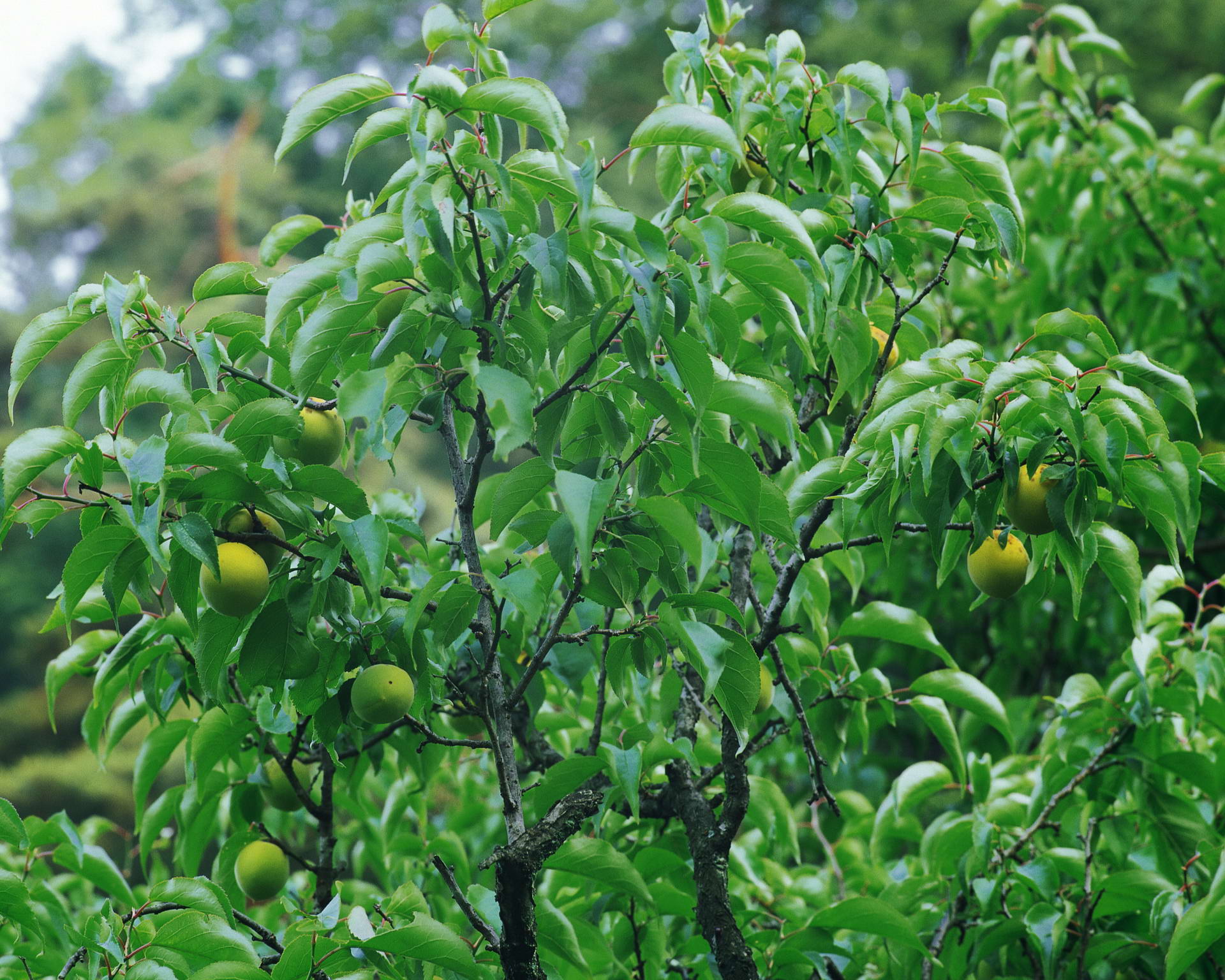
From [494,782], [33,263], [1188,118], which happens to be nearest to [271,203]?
[33,263]

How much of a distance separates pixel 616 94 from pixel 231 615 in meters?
8.24

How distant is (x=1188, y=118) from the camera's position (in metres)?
5.39

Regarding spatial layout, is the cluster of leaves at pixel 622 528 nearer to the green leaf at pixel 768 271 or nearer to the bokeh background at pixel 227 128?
the green leaf at pixel 768 271

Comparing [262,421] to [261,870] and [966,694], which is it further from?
[966,694]

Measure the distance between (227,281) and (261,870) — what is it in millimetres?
916

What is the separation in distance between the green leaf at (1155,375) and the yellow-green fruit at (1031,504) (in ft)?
0.40

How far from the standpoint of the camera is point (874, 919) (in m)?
1.36

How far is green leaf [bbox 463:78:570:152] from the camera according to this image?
96 cm

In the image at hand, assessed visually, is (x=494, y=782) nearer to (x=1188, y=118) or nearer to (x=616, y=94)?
(x=1188, y=118)

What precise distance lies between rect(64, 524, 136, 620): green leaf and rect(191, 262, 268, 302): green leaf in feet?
0.96

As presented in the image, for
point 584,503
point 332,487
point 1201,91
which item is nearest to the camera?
point 584,503

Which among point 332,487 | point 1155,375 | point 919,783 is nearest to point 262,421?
point 332,487

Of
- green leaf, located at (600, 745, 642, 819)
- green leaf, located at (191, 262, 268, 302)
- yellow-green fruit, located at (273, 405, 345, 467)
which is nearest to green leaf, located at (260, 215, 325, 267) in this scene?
green leaf, located at (191, 262, 268, 302)

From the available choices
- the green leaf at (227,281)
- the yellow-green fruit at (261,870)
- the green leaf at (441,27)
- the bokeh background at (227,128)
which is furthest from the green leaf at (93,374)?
the bokeh background at (227,128)
